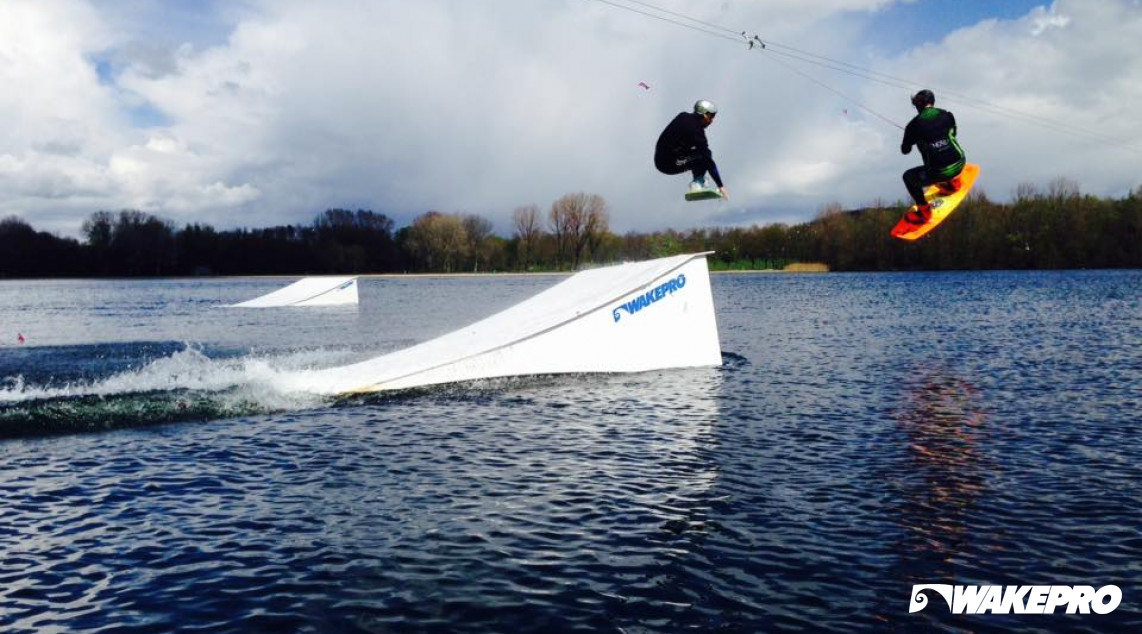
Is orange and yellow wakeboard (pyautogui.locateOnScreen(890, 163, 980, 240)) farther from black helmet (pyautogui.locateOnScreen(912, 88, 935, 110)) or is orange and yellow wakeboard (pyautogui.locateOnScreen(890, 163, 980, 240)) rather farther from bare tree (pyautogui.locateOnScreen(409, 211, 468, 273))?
bare tree (pyautogui.locateOnScreen(409, 211, 468, 273))

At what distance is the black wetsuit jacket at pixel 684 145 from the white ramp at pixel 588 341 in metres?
4.68

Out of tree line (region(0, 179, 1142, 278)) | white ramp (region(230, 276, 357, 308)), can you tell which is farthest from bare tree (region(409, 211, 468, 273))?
white ramp (region(230, 276, 357, 308))

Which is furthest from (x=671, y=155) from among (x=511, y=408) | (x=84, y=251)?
(x=84, y=251)

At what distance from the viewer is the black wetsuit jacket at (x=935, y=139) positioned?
574 inches

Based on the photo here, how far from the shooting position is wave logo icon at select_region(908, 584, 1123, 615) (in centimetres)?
708

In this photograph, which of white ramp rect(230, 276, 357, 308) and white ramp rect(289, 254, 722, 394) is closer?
white ramp rect(289, 254, 722, 394)

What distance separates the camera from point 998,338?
31719 millimetres

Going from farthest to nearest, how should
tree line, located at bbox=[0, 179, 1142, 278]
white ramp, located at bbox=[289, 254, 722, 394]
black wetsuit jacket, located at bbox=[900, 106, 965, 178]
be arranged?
tree line, located at bbox=[0, 179, 1142, 278] < white ramp, located at bbox=[289, 254, 722, 394] < black wetsuit jacket, located at bbox=[900, 106, 965, 178]

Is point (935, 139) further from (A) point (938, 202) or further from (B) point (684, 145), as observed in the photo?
(B) point (684, 145)

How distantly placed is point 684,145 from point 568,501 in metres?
8.42

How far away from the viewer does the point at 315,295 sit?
6100cm

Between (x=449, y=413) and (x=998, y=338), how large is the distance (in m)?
24.8

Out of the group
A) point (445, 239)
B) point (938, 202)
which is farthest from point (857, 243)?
point (938, 202)

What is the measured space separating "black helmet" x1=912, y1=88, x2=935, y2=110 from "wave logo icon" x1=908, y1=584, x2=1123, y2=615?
32.2 ft
